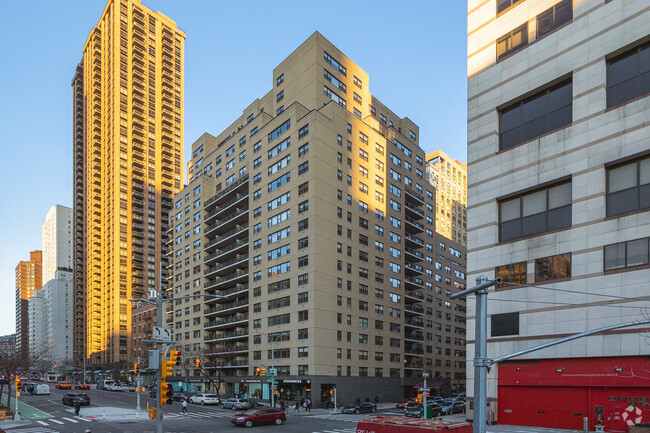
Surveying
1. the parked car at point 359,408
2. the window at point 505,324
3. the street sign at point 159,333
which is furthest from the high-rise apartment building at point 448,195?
the street sign at point 159,333

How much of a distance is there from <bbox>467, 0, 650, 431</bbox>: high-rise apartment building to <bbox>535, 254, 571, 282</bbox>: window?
0.07 meters

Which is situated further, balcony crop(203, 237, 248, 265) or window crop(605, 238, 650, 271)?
balcony crop(203, 237, 248, 265)

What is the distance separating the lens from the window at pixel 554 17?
112ft

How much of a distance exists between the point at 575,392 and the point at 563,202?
12.8m

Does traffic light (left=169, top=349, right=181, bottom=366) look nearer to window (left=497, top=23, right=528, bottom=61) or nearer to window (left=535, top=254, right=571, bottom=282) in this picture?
window (left=535, top=254, right=571, bottom=282)

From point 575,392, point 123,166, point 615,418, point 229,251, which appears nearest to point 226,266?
A: point 229,251

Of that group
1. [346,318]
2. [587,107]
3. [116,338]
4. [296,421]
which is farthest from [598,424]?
[116,338]

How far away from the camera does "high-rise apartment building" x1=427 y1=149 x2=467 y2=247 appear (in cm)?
14950

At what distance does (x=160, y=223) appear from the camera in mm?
151000

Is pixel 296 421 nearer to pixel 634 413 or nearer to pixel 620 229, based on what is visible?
pixel 634 413

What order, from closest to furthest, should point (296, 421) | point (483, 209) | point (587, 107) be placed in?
1. point (587, 107)
2. point (483, 209)
3. point (296, 421)

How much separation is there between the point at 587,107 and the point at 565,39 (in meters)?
5.60

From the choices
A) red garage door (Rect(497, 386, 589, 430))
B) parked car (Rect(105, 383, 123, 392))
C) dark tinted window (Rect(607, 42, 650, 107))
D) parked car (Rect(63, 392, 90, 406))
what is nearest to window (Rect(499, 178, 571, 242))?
dark tinted window (Rect(607, 42, 650, 107))

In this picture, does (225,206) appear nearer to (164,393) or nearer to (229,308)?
(229,308)
